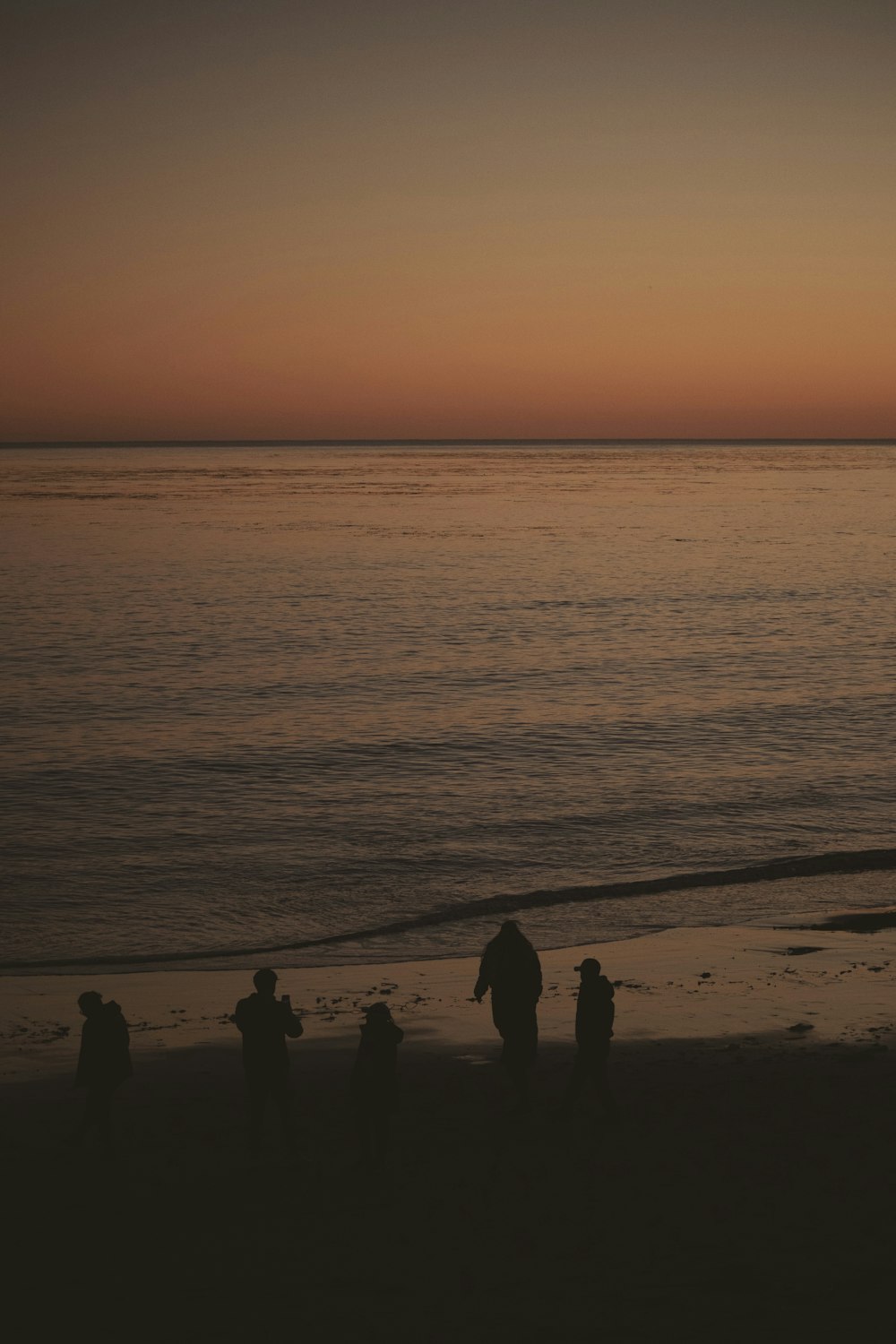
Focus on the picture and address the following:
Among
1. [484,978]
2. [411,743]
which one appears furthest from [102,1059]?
[411,743]

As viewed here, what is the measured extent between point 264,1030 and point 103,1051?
1190mm

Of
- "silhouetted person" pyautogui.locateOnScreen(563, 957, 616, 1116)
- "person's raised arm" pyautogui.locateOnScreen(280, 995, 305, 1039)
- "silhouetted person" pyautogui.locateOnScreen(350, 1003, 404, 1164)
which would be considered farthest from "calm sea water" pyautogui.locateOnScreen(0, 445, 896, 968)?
"silhouetted person" pyautogui.locateOnScreen(350, 1003, 404, 1164)

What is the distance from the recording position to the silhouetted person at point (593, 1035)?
962 cm

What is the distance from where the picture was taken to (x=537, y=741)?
27.1m

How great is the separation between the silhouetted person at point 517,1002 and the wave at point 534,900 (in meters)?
6.13

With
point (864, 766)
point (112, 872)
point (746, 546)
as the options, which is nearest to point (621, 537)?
point (746, 546)

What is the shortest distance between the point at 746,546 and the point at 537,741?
55590mm

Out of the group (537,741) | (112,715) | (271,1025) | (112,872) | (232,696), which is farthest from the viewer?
(232,696)

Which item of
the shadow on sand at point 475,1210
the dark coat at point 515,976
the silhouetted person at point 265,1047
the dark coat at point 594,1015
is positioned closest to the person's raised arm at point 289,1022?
the silhouetted person at point 265,1047

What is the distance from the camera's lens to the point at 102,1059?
358 inches

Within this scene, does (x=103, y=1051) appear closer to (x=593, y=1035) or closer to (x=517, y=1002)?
(x=517, y=1002)

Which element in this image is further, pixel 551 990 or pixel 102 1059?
pixel 551 990

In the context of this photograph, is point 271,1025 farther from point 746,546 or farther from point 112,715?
point 746,546

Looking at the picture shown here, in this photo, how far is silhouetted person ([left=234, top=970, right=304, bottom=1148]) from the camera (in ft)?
29.8
